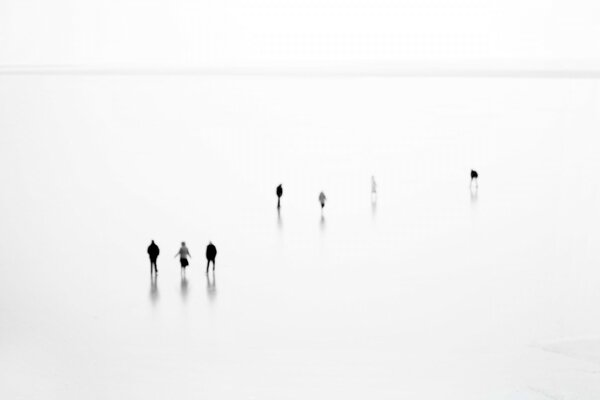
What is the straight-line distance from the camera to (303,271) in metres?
22.2

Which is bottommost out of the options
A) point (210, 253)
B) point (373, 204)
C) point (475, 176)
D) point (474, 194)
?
point (210, 253)

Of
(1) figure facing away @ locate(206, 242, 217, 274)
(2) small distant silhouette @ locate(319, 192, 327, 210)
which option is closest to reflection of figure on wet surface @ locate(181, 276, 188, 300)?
(1) figure facing away @ locate(206, 242, 217, 274)

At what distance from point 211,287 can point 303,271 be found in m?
2.47

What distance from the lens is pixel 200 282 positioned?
2136cm

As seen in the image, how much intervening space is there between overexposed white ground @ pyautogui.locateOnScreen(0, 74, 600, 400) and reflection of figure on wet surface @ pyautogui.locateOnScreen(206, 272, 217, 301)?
0.07 metres

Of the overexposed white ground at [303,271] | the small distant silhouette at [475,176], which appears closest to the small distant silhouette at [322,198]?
the overexposed white ground at [303,271]

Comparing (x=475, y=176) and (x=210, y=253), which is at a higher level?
(x=475, y=176)

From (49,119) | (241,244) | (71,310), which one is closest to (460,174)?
(241,244)

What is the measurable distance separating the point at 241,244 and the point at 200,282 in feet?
13.1

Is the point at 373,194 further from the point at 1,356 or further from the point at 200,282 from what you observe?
the point at 1,356

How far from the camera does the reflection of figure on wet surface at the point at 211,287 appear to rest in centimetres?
2019

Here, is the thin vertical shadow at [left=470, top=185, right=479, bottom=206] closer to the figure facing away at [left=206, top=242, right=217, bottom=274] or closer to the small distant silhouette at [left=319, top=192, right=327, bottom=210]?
the small distant silhouette at [left=319, top=192, right=327, bottom=210]

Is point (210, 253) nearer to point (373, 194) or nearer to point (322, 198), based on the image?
point (322, 198)

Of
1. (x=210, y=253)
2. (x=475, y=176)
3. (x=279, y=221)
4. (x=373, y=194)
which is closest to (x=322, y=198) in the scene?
(x=279, y=221)
